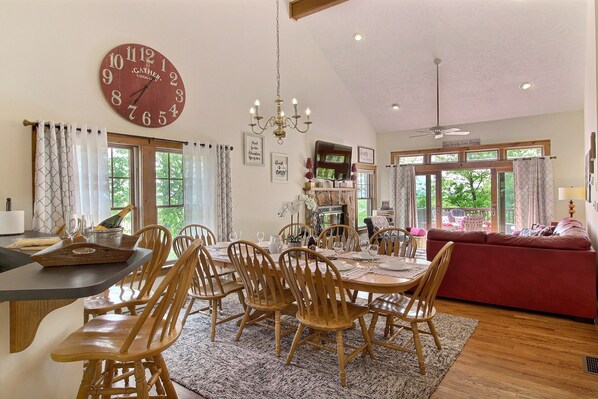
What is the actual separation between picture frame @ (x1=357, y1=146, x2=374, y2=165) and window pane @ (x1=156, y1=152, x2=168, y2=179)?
4882mm

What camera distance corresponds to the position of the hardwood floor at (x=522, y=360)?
2.28m

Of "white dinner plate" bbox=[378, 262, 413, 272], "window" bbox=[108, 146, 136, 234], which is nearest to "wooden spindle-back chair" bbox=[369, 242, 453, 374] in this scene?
"white dinner plate" bbox=[378, 262, 413, 272]

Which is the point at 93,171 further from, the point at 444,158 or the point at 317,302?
the point at 444,158

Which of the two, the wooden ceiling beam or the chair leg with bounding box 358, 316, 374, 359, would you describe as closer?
the chair leg with bounding box 358, 316, 374, 359

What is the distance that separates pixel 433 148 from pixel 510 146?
61.8 inches

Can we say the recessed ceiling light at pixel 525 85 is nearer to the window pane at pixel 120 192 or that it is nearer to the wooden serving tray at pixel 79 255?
the window pane at pixel 120 192

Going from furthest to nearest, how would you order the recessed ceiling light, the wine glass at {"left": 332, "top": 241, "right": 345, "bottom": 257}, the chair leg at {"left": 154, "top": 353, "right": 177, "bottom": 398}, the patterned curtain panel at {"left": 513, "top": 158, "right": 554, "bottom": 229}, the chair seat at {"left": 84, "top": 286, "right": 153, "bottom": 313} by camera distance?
the patterned curtain panel at {"left": 513, "top": 158, "right": 554, "bottom": 229} < the recessed ceiling light < the wine glass at {"left": 332, "top": 241, "right": 345, "bottom": 257} < the chair seat at {"left": 84, "top": 286, "right": 153, "bottom": 313} < the chair leg at {"left": 154, "top": 353, "right": 177, "bottom": 398}

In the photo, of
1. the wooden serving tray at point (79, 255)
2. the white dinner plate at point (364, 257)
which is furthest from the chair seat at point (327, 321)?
the wooden serving tray at point (79, 255)

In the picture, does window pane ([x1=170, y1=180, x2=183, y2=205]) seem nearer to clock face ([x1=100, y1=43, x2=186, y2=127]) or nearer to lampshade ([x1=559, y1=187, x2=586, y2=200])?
clock face ([x1=100, y1=43, x2=186, y2=127])

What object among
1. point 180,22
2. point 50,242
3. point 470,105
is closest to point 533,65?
point 470,105

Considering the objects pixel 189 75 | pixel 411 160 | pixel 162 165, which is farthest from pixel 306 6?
pixel 411 160

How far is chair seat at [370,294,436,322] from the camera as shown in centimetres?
251

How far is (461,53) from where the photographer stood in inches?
230

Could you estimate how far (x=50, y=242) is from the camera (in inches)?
81.6
